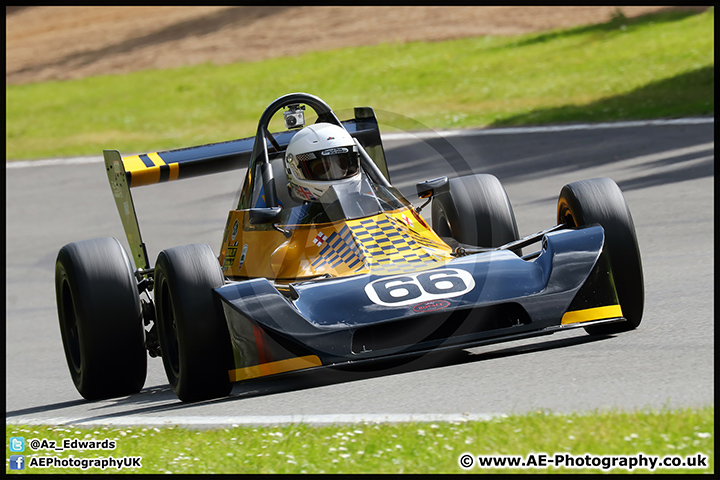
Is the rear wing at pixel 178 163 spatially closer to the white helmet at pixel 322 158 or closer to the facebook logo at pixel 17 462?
the white helmet at pixel 322 158

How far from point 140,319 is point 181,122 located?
21231 mm

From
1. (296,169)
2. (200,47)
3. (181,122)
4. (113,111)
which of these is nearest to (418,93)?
(181,122)

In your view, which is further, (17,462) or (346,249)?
(346,249)

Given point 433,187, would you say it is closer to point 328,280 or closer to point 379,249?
point 379,249

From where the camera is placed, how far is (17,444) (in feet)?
18.4

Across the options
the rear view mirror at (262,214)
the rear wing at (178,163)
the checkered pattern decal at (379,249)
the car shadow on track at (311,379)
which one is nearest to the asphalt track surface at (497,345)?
the car shadow on track at (311,379)

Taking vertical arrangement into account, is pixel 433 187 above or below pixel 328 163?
below

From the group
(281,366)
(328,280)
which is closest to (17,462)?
(281,366)

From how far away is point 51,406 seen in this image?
7.05 m

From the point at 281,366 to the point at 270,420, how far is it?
50cm

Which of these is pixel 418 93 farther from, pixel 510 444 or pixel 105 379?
pixel 510 444

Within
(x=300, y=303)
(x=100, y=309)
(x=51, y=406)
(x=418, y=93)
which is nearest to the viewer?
(x=300, y=303)

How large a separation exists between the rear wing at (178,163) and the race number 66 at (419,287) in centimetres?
212

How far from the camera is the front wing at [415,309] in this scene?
19.6ft
